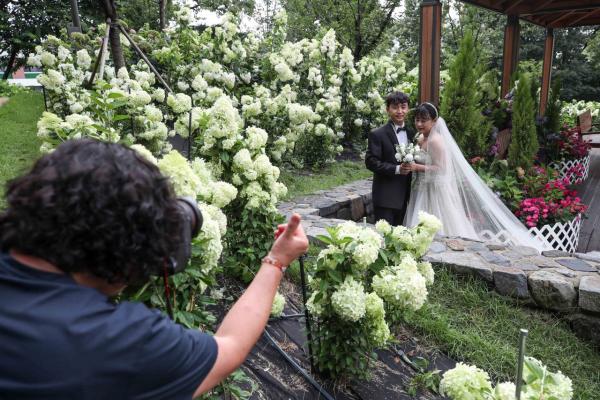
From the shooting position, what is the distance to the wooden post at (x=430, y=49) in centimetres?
518

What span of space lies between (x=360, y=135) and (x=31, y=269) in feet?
28.3

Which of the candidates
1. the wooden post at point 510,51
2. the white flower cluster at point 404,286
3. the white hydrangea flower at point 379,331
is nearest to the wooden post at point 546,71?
the wooden post at point 510,51

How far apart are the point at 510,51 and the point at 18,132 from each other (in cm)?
764

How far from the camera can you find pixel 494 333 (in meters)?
3.06

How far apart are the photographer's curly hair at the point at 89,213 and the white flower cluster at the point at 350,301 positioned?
113 cm

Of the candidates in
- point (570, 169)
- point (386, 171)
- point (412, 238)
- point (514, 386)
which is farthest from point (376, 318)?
point (570, 169)

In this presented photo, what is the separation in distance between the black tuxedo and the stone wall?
0.48 m

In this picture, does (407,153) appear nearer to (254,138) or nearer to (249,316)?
(254,138)

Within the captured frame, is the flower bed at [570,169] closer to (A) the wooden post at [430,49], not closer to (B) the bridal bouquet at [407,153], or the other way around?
(A) the wooden post at [430,49]

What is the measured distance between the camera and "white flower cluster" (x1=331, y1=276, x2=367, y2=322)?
1.94m

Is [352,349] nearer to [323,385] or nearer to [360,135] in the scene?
[323,385]

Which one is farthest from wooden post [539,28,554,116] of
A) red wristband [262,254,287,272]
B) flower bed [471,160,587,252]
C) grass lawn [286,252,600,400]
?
red wristband [262,254,287,272]

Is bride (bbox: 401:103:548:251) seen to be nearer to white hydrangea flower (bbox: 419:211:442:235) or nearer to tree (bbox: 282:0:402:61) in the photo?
white hydrangea flower (bbox: 419:211:442:235)

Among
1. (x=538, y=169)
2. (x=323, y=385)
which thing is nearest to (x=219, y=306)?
(x=323, y=385)
